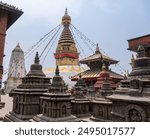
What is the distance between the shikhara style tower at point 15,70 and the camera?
38.9 meters

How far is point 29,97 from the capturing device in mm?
11758

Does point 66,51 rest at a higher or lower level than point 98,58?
higher

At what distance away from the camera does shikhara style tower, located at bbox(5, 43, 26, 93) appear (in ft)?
128

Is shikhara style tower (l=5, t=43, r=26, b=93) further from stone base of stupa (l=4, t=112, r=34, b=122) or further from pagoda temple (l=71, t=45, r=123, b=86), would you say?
stone base of stupa (l=4, t=112, r=34, b=122)

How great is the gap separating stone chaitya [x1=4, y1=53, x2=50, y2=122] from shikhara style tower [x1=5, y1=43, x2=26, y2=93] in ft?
90.1

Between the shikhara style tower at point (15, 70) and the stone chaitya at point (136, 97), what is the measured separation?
3473 centimetres

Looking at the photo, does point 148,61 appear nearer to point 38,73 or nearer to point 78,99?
point 78,99

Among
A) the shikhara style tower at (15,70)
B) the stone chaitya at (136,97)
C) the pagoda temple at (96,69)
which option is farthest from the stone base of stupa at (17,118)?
the shikhara style tower at (15,70)

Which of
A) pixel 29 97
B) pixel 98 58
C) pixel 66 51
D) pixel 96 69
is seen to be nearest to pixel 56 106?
pixel 29 97

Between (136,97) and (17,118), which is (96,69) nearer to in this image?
(17,118)

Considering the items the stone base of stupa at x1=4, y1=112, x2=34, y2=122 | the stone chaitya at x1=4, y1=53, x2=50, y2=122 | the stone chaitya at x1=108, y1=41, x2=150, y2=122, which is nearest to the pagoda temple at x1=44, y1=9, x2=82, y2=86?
the stone chaitya at x1=4, y1=53, x2=50, y2=122

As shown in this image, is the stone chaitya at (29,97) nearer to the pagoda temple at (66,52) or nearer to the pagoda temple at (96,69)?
the pagoda temple at (96,69)

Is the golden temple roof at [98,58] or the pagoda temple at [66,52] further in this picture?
the pagoda temple at [66,52]

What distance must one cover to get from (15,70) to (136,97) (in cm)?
3739
